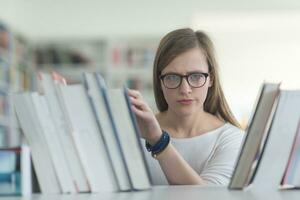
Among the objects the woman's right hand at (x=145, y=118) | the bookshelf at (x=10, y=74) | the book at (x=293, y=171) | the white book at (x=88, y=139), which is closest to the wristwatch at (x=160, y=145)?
the woman's right hand at (x=145, y=118)

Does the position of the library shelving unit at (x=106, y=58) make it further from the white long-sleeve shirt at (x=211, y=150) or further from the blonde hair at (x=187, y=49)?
the white long-sleeve shirt at (x=211, y=150)

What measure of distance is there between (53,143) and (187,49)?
0.55 meters

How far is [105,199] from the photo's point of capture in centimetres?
92

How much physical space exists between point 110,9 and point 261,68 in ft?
6.08

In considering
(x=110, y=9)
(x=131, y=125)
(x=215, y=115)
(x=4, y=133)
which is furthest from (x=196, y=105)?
(x=110, y=9)

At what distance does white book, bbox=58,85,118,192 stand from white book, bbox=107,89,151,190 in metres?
0.05

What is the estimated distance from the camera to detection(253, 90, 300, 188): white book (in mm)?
995

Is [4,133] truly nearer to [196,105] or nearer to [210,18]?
[210,18]

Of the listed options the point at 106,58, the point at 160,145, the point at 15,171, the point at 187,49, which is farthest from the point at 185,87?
the point at 106,58

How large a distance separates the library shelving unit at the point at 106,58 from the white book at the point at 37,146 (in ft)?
15.9

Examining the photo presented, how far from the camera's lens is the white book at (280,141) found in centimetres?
100

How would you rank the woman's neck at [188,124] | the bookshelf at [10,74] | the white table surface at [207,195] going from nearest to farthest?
the white table surface at [207,195]
the woman's neck at [188,124]
the bookshelf at [10,74]

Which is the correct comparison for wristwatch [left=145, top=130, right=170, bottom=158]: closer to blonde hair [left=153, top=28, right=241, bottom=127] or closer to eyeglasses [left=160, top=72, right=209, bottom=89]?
eyeglasses [left=160, top=72, right=209, bottom=89]

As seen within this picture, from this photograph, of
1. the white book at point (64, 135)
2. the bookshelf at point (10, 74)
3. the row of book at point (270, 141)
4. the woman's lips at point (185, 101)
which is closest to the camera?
the row of book at point (270, 141)
